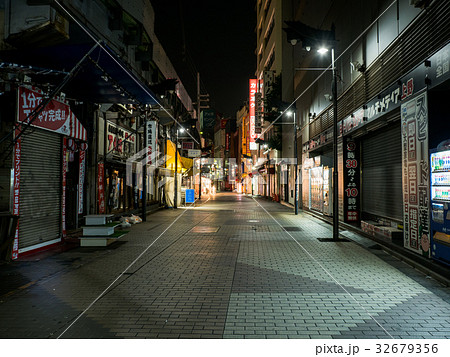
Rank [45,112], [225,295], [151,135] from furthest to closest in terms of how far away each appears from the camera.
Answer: [151,135] < [45,112] < [225,295]

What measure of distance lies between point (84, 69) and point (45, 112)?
1.82m

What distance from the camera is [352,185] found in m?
14.2

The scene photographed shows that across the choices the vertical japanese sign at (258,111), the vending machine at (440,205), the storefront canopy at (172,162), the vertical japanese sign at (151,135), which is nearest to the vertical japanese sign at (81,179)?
the vertical japanese sign at (151,135)

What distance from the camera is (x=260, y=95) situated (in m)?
39.9

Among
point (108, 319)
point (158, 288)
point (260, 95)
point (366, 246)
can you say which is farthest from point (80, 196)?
point (260, 95)

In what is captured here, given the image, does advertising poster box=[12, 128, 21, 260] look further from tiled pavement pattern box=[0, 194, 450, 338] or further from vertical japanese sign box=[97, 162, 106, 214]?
vertical japanese sign box=[97, 162, 106, 214]

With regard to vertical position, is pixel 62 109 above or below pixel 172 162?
above

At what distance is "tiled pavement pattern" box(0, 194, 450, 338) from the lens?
14.7 ft

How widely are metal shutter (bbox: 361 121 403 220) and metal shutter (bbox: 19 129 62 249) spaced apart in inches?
448

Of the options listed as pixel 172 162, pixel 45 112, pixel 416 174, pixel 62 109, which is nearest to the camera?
pixel 416 174

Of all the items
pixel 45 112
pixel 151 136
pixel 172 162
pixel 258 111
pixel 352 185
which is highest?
pixel 258 111

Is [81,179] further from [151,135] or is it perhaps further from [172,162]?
[172,162]

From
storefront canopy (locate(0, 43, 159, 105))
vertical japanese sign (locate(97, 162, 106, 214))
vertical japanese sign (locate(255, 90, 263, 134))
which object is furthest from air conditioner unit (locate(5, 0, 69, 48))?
vertical japanese sign (locate(255, 90, 263, 134))

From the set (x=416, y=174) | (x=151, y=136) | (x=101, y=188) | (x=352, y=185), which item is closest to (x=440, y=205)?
(x=416, y=174)
